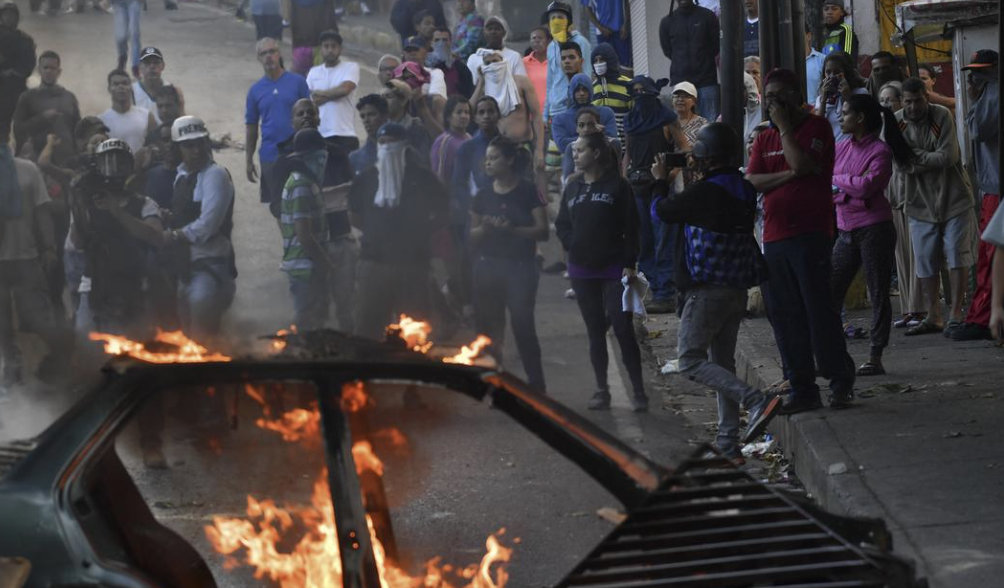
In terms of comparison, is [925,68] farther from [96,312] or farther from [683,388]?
[96,312]

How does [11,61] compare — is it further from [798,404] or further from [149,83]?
[798,404]

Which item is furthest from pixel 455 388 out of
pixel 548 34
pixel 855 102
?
pixel 548 34

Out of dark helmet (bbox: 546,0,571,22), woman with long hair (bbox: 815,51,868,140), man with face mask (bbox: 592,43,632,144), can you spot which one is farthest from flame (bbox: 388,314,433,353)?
dark helmet (bbox: 546,0,571,22)

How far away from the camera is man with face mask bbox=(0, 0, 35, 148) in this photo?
1275 cm

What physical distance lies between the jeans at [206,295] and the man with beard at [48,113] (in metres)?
2.79

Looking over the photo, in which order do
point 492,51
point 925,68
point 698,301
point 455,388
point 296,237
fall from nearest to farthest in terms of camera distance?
point 455,388
point 698,301
point 296,237
point 925,68
point 492,51

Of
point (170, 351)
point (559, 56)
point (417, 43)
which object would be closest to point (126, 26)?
point (417, 43)

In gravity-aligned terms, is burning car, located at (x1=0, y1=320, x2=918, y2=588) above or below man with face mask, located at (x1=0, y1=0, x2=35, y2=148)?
below

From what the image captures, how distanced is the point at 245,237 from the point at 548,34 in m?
4.26

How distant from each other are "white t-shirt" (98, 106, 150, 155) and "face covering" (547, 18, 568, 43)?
4563 millimetres

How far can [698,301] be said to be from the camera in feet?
25.5

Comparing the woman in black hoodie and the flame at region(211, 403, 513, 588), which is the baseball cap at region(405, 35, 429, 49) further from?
the flame at region(211, 403, 513, 588)

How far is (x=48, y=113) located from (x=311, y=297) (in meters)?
3.89

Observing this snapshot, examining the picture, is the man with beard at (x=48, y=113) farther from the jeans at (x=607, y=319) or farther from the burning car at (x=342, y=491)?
the burning car at (x=342, y=491)
